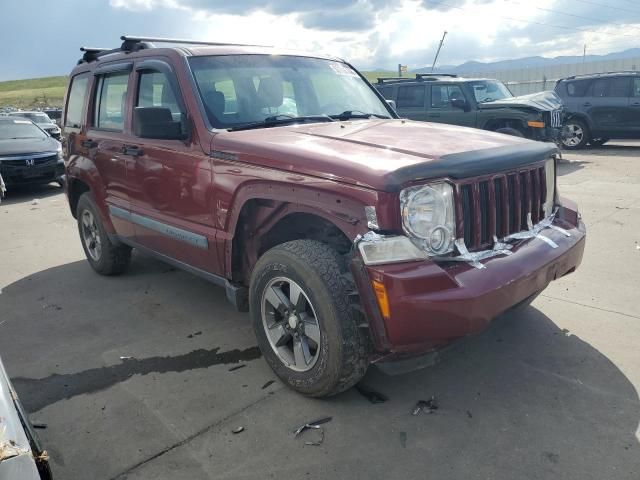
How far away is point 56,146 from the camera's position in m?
11.4

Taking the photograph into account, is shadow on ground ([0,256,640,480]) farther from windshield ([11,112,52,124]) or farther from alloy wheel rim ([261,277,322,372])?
windshield ([11,112,52,124])

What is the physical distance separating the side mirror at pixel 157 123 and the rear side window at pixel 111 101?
3.43ft

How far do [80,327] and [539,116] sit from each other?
32.1ft

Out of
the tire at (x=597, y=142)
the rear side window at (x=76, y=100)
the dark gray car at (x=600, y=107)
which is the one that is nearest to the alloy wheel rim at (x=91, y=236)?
the rear side window at (x=76, y=100)

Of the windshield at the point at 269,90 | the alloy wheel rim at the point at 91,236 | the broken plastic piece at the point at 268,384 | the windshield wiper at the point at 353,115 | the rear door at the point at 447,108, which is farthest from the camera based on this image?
the rear door at the point at 447,108

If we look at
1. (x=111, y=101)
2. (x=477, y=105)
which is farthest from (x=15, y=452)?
(x=477, y=105)

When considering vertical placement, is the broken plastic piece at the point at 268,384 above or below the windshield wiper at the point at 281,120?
below

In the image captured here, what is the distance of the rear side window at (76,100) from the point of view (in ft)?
17.0

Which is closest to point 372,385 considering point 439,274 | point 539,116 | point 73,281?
point 439,274

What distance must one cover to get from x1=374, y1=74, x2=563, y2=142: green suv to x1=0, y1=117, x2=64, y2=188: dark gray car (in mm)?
7613

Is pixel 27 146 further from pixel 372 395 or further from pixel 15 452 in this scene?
pixel 15 452

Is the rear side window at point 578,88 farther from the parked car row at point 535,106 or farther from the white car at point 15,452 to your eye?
the white car at point 15,452

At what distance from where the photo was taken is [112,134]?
4.58 metres

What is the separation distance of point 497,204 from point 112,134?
10.6ft
